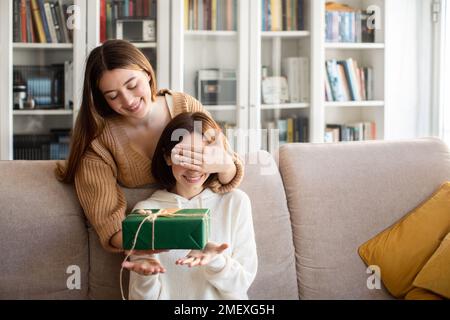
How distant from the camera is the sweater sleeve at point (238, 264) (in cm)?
161

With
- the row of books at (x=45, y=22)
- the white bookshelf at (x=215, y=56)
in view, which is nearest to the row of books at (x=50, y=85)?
the row of books at (x=45, y=22)

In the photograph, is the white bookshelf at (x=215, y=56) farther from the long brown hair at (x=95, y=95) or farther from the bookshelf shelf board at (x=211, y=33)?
the long brown hair at (x=95, y=95)

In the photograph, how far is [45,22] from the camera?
10.4 feet

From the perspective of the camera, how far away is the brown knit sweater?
172cm

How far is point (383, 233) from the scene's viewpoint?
1.97m

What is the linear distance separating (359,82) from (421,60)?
15.6 inches

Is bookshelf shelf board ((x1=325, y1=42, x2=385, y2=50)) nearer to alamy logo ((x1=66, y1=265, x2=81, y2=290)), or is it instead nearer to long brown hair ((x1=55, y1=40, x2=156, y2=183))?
long brown hair ((x1=55, y1=40, x2=156, y2=183))

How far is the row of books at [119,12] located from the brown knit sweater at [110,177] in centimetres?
148

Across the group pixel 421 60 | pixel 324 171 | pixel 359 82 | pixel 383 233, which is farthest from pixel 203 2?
pixel 383 233

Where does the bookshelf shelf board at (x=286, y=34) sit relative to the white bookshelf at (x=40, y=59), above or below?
above

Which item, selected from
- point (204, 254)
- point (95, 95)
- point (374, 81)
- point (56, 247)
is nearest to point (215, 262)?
point (204, 254)

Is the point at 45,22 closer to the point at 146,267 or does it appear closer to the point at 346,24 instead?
the point at 346,24

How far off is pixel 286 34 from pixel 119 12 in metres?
0.87
